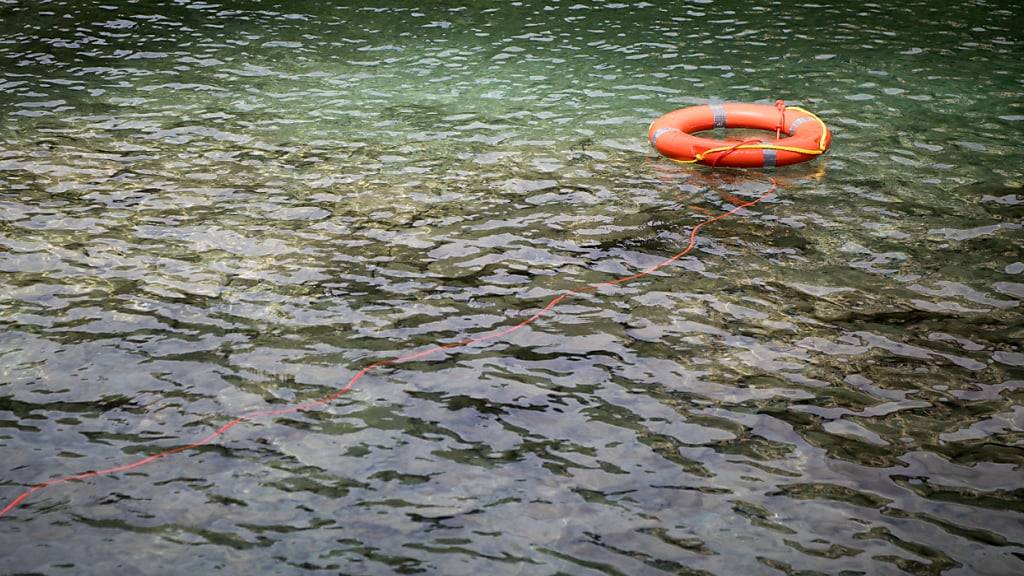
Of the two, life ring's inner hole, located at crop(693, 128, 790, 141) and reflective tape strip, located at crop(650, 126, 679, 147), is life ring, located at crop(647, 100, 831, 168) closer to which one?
reflective tape strip, located at crop(650, 126, 679, 147)

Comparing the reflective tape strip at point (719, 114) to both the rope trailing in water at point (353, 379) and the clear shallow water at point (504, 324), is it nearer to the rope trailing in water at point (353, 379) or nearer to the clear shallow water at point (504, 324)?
the clear shallow water at point (504, 324)

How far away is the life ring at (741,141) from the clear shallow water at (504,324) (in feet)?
0.59

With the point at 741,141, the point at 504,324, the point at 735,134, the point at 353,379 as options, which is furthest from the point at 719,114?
the point at 353,379

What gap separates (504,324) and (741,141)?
10.3 feet

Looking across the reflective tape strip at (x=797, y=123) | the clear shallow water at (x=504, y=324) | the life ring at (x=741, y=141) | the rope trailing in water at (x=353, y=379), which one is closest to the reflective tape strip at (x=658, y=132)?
the life ring at (x=741, y=141)

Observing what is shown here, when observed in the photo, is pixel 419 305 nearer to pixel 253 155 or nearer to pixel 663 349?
pixel 663 349

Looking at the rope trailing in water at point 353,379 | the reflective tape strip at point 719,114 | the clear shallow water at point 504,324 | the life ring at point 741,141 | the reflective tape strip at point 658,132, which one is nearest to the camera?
the clear shallow water at point 504,324

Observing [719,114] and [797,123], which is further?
[719,114]

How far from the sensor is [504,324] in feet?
16.5

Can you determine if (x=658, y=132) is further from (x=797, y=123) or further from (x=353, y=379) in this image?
(x=353, y=379)

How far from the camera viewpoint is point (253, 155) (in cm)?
734

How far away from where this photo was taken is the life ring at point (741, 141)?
7.07 m

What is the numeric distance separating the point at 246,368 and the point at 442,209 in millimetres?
2202

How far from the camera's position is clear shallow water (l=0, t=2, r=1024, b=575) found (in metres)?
3.62
